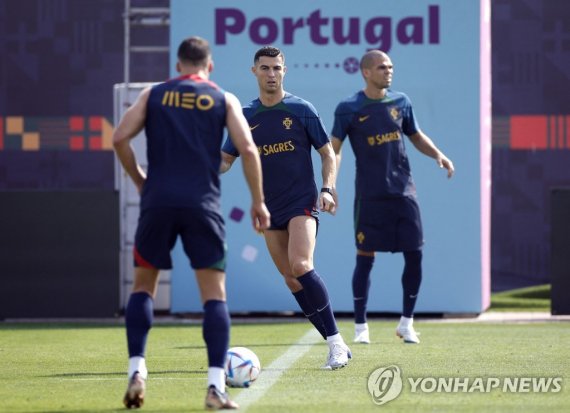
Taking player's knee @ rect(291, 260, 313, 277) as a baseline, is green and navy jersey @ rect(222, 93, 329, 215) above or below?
above

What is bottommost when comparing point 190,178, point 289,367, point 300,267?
point 289,367

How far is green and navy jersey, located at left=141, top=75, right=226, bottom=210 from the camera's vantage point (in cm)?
679

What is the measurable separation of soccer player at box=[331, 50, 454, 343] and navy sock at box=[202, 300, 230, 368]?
169 inches

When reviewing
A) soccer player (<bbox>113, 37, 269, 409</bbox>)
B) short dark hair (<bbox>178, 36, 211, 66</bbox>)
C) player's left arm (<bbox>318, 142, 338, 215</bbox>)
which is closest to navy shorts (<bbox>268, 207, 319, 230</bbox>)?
player's left arm (<bbox>318, 142, 338, 215</bbox>)

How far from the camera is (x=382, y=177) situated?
36.3 ft

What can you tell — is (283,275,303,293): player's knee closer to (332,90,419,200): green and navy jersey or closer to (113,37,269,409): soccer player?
(332,90,419,200): green and navy jersey

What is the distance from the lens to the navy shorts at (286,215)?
8992mm

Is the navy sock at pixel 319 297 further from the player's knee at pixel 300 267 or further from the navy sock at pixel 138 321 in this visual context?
the navy sock at pixel 138 321

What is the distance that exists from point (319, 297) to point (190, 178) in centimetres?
235

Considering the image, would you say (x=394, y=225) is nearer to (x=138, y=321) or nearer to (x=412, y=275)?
(x=412, y=275)

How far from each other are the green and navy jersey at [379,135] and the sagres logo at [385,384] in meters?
2.57

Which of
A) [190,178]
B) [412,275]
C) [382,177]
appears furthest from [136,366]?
Result: [412,275]

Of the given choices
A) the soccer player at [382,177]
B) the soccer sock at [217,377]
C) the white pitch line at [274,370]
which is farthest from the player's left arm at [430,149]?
the soccer sock at [217,377]

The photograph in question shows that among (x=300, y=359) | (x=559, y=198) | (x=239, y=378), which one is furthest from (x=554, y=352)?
(x=559, y=198)
